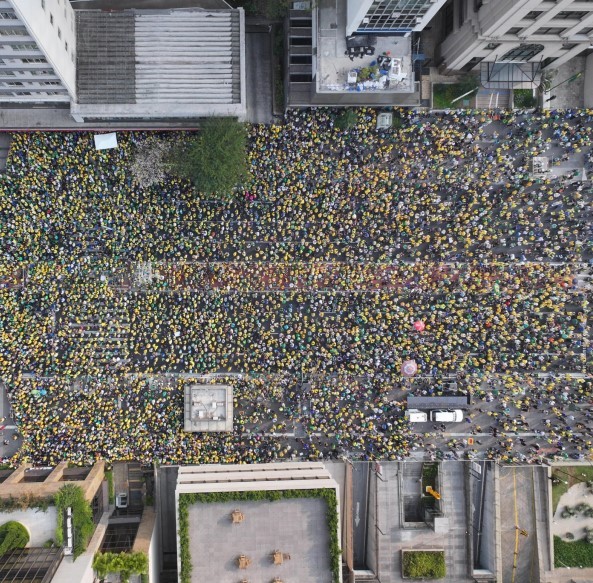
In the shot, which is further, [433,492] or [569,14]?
[433,492]

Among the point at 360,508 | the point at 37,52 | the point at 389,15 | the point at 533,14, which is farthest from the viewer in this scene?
the point at 360,508

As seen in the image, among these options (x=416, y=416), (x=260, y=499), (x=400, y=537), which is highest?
(x=416, y=416)

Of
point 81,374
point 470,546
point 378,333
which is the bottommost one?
point 470,546

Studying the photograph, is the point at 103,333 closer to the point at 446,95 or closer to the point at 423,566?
the point at 423,566

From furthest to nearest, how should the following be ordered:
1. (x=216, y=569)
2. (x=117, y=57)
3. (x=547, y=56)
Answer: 1. (x=547, y=56)
2. (x=117, y=57)
3. (x=216, y=569)

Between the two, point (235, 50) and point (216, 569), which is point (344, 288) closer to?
point (235, 50)

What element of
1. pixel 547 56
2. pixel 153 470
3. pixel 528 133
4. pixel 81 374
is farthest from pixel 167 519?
pixel 547 56

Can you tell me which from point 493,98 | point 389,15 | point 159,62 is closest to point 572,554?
point 493,98
